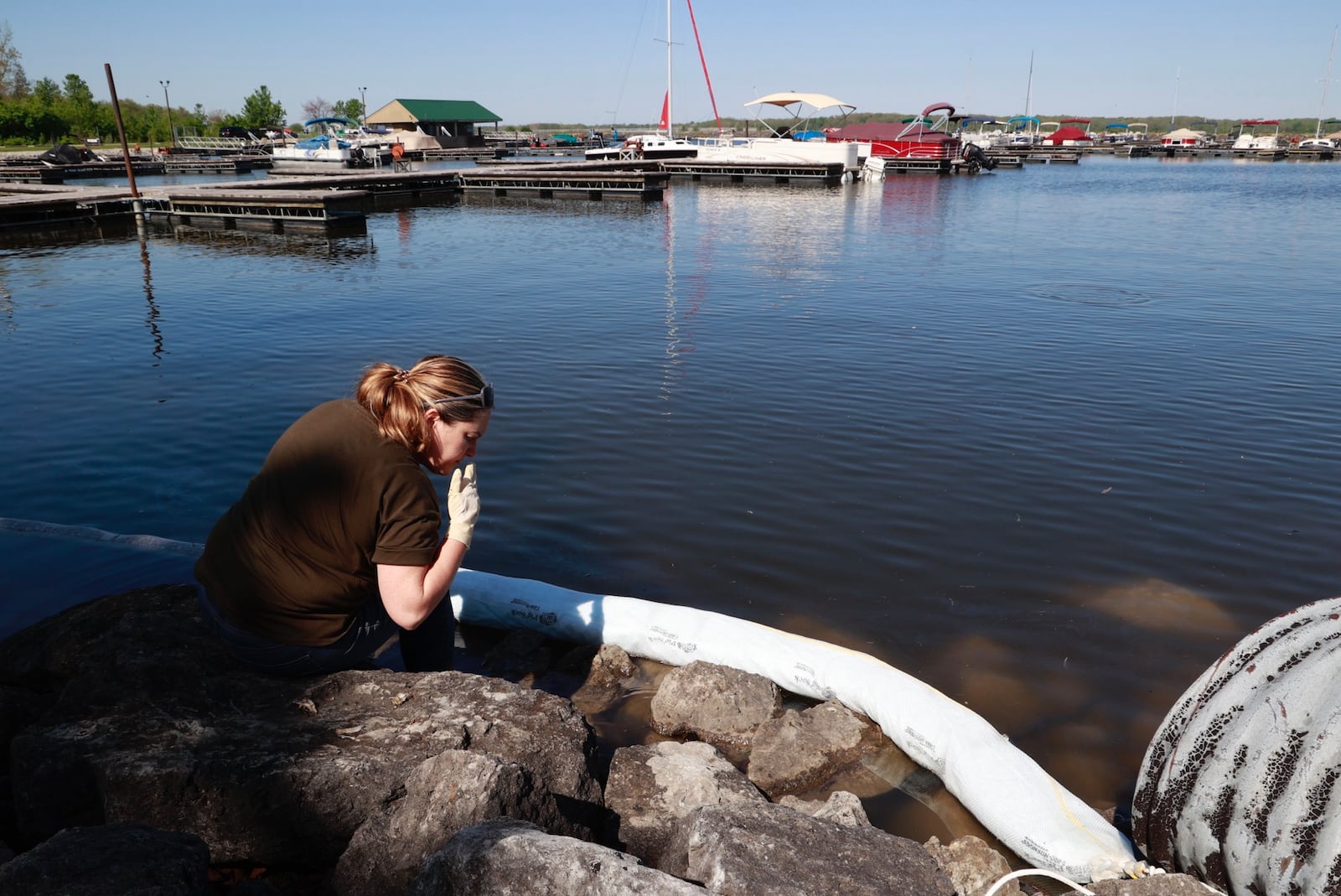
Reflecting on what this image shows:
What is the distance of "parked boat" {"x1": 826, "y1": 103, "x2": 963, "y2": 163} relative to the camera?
5594cm

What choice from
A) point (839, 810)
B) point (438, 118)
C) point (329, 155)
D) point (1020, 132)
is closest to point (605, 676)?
point (839, 810)

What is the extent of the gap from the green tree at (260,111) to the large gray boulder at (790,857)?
10074 centimetres

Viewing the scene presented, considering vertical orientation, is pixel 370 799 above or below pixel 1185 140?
below

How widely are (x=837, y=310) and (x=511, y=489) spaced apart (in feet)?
29.5

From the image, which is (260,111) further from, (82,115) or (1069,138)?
(1069,138)

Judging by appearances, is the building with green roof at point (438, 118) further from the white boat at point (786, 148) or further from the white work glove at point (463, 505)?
the white work glove at point (463, 505)

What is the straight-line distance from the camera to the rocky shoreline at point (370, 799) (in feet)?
7.85

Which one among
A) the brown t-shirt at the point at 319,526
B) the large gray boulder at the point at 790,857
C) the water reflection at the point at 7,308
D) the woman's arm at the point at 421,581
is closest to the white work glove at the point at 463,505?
the woman's arm at the point at 421,581

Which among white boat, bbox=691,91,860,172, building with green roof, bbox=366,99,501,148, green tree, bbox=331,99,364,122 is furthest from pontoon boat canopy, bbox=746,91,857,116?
green tree, bbox=331,99,364,122

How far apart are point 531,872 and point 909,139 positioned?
61.1m

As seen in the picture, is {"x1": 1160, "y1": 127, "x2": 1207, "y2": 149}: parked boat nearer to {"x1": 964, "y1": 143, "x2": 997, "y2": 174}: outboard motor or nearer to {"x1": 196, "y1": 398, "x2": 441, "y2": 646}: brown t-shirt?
{"x1": 964, "y1": 143, "x2": 997, "y2": 174}: outboard motor

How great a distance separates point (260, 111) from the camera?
294 ft

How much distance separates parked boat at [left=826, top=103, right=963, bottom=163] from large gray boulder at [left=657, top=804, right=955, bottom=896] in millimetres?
53870

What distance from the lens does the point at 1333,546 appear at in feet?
21.1
